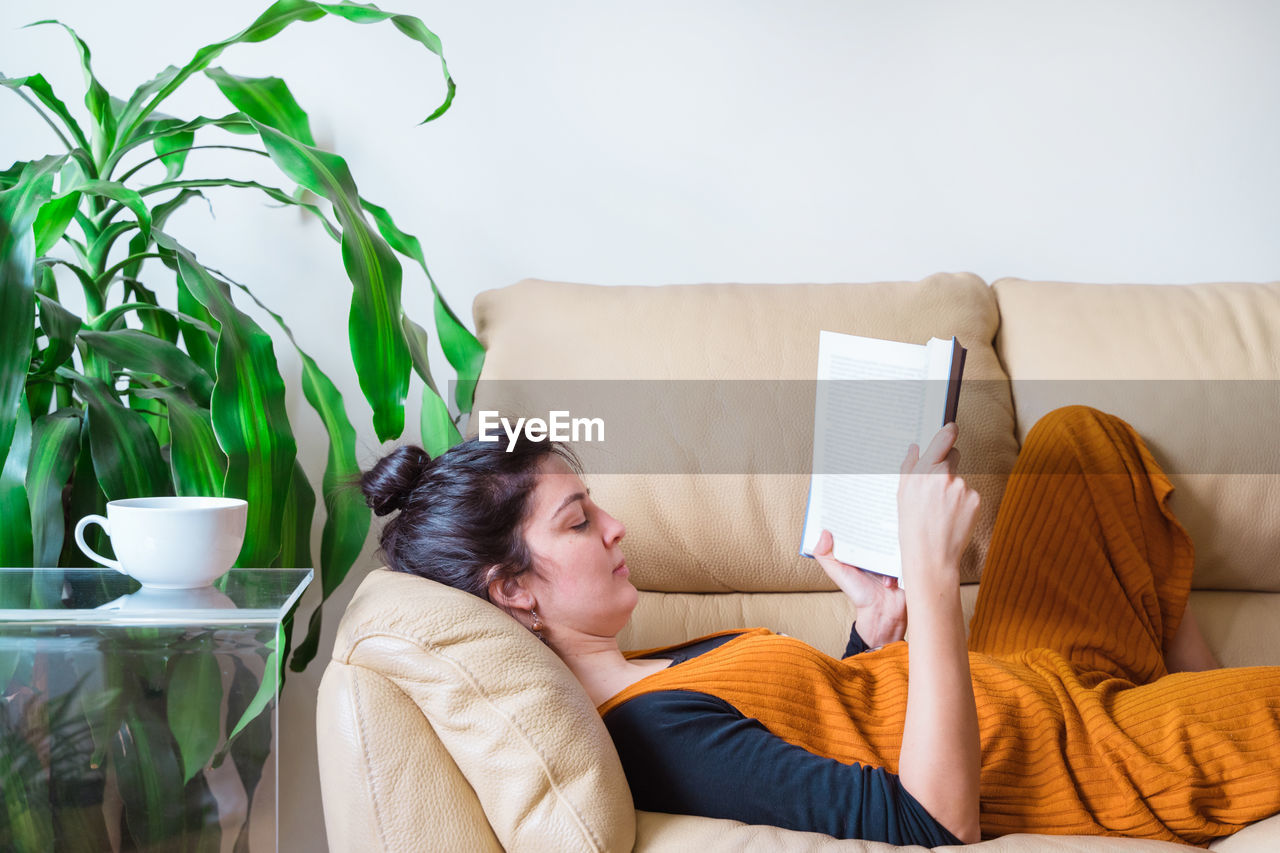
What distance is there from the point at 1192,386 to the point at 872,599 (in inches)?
23.7

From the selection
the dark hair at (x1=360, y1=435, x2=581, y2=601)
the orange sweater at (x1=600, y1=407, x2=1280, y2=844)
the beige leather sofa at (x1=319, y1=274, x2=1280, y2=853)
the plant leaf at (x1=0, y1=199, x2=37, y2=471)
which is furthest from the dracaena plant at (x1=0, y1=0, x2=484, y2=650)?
the orange sweater at (x1=600, y1=407, x2=1280, y2=844)

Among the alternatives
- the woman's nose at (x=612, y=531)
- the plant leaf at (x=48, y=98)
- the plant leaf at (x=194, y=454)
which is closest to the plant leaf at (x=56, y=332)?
the plant leaf at (x=194, y=454)

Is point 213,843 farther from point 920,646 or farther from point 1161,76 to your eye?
point 1161,76

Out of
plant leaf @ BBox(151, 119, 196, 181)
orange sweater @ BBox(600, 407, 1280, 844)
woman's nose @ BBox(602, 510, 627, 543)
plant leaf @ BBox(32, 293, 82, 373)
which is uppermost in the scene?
plant leaf @ BBox(151, 119, 196, 181)

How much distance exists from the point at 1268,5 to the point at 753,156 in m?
1.01

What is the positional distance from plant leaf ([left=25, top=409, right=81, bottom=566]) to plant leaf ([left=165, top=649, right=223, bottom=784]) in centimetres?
37

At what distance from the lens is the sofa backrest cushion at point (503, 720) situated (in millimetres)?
767

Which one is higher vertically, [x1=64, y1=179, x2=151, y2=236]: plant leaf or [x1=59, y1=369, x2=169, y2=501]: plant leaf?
[x1=64, y1=179, x2=151, y2=236]: plant leaf

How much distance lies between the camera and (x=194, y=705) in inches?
31.0

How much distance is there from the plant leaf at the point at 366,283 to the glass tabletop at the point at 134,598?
26cm

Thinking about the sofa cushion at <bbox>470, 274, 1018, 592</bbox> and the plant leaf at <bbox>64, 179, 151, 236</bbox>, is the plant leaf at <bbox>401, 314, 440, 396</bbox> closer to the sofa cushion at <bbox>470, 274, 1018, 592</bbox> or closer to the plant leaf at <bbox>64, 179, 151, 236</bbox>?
the sofa cushion at <bbox>470, 274, 1018, 592</bbox>

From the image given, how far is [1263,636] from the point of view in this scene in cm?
135

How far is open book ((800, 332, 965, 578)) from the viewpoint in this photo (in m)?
1.00

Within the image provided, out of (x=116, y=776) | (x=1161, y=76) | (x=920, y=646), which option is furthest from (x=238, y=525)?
(x=1161, y=76)
